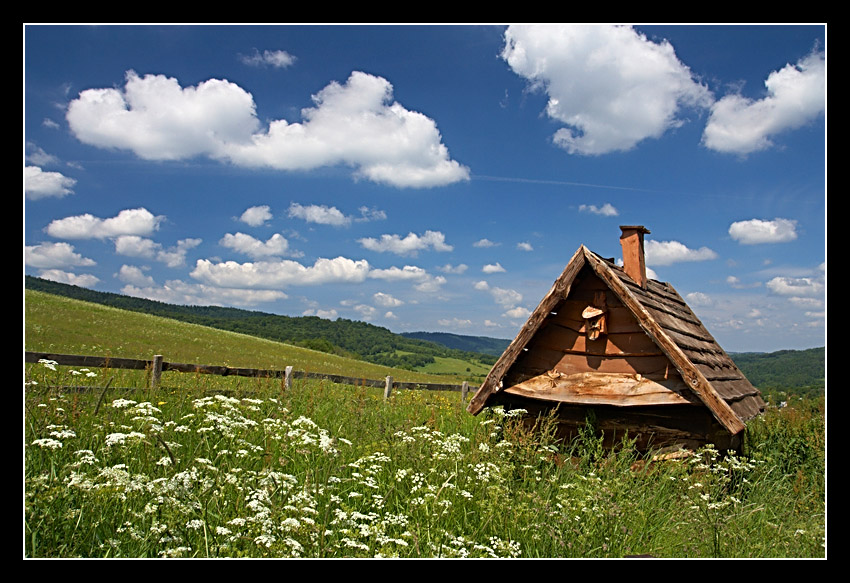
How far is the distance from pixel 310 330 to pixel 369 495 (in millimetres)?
104608

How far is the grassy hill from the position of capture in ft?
106

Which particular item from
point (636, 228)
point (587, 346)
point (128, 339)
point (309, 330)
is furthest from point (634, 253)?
point (309, 330)

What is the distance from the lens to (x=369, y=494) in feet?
16.1

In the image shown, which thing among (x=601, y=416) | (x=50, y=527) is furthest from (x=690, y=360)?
(x=50, y=527)

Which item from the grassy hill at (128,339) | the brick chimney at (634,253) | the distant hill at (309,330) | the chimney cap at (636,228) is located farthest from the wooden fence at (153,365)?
the distant hill at (309,330)

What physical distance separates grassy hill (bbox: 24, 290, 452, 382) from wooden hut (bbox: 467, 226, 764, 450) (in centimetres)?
2574

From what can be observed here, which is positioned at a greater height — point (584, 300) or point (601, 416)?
point (584, 300)

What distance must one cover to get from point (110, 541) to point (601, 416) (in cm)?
534

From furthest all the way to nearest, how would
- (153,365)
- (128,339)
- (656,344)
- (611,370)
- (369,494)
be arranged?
1. (128,339)
2. (153,365)
3. (611,370)
4. (656,344)
5. (369,494)

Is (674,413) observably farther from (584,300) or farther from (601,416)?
(584,300)

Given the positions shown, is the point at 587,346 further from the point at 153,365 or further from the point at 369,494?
the point at 153,365

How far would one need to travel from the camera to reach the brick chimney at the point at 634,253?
7598mm

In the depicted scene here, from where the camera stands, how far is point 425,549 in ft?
12.6

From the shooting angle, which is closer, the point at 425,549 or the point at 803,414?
the point at 425,549
